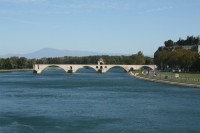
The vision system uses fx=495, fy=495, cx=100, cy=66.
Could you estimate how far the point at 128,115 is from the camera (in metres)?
38.3

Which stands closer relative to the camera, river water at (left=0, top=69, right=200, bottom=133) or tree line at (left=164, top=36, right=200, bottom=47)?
river water at (left=0, top=69, right=200, bottom=133)

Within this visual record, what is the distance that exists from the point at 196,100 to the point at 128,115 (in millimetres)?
13478

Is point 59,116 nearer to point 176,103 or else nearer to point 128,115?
point 128,115

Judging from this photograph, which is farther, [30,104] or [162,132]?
[30,104]

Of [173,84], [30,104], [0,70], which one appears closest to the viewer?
[30,104]

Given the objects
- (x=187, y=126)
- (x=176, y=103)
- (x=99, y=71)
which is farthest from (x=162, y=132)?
(x=99, y=71)

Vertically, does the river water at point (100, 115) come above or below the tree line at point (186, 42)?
below

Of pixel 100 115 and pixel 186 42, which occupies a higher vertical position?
pixel 186 42

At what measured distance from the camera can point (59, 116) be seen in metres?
37.7

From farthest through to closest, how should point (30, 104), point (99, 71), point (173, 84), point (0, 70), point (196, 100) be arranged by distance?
point (0, 70), point (99, 71), point (173, 84), point (196, 100), point (30, 104)

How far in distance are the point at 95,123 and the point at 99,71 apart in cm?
12040

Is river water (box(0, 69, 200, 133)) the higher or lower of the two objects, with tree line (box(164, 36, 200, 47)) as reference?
lower

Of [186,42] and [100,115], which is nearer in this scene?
[100,115]

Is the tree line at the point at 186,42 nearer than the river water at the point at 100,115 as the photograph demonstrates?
No
